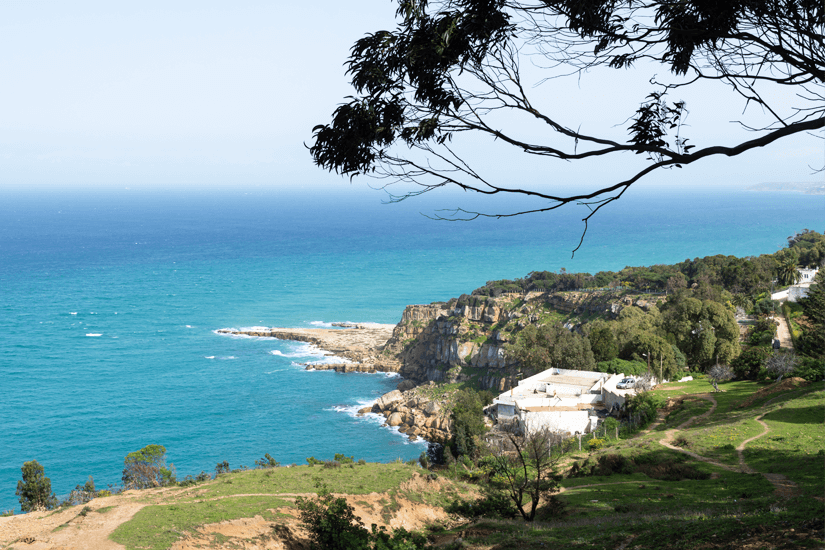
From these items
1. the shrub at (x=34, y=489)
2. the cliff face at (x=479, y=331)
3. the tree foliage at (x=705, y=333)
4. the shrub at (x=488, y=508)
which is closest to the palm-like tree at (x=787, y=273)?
the cliff face at (x=479, y=331)

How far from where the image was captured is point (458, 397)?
54.7m

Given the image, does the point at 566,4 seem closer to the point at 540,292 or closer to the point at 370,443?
the point at 370,443

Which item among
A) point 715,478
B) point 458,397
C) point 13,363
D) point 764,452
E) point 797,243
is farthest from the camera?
point 797,243

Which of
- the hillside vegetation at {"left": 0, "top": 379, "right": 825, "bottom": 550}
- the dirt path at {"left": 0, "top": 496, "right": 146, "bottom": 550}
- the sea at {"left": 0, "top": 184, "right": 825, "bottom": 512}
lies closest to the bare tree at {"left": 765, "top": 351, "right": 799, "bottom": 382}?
the hillside vegetation at {"left": 0, "top": 379, "right": 825, "bottom": 550}

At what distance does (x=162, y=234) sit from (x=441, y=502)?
199m

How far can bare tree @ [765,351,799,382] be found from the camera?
3499cm

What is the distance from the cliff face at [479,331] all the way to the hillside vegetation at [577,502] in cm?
3420

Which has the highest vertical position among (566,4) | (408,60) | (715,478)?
(566,4)

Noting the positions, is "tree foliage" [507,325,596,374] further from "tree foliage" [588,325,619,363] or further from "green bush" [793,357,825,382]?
"green bush" [793,357,825,382]

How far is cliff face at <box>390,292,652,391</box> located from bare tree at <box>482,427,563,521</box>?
1086 inches

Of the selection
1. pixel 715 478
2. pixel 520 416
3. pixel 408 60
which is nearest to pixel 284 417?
pixel 520 416

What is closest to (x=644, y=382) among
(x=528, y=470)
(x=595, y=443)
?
(x=595, y=443)

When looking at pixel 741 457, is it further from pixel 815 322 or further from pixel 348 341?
pixel 348 341

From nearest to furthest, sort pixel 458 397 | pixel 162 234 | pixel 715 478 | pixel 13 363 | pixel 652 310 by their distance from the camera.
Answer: pixel 715 478 → pixel 458 397 → pixel 652 310 → pixel 13 363 → pixel 162 234
